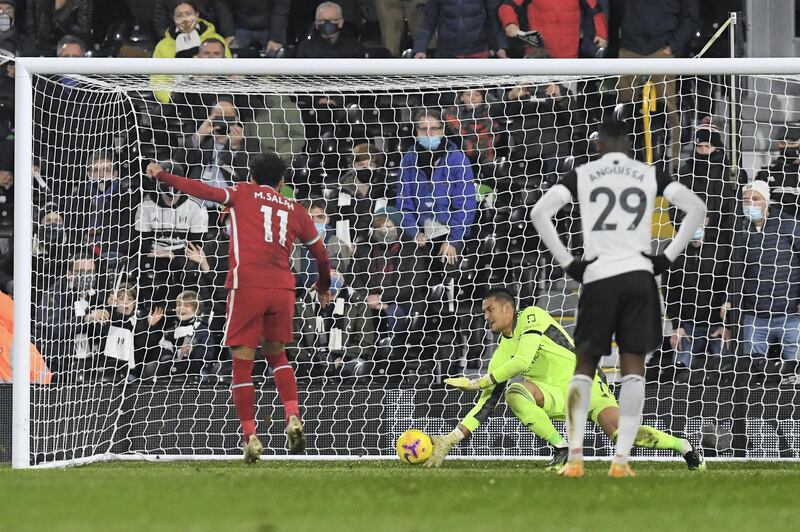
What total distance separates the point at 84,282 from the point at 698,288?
4.49m

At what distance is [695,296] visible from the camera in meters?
10.3

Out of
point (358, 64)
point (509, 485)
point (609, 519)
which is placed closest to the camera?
point (609, 519)

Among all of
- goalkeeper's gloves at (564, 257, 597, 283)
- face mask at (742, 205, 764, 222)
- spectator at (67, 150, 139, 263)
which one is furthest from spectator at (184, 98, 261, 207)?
goalkeeper's gloves at (564, 257, 597, 283)

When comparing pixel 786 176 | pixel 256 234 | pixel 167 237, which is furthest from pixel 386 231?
pixel 786 176

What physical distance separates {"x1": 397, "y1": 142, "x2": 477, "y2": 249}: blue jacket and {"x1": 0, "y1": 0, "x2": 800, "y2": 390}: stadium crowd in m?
0.02

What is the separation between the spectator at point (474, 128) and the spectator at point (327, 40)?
116 cm

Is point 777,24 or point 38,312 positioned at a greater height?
point 777,24

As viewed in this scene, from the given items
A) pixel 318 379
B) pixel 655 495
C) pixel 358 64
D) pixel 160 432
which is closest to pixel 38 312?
pixel 160 432

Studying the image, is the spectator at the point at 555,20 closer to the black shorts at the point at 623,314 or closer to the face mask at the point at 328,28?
the face mask at the point at 328,28

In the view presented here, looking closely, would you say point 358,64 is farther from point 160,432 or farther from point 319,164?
point 160,432

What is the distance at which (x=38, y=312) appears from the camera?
1013 cm

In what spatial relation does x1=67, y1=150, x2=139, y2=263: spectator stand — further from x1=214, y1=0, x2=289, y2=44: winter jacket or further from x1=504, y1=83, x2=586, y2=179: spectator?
x1=504, y1=83, x2=586, y2=179: spectator

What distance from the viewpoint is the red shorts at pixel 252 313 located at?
329 inches

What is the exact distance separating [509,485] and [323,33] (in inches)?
259
